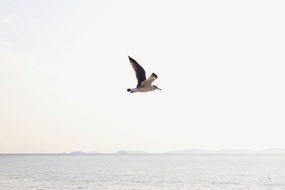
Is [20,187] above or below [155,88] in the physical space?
below

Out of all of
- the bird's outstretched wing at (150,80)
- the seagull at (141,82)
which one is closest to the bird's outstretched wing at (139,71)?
the seagull at (141,82)

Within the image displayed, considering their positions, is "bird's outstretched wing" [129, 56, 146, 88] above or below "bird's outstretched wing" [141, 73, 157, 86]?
above

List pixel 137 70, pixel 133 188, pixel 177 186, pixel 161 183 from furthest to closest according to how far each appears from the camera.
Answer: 1. pixel 161 183
2. pixel 177 186
3. pixel 133 188
4. pixel 137 70

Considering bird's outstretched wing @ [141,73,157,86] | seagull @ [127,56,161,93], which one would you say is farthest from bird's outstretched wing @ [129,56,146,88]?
bird's outstretched wing @ [141,73,157,86]

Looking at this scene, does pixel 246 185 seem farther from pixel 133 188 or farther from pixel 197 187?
pixel 133 188

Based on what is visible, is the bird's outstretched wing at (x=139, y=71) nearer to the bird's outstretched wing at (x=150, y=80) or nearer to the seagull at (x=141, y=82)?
the seagull at (x=141, y=82)

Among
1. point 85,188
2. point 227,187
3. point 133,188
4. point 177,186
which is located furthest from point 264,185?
A: point 85,188

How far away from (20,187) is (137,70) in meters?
51.5

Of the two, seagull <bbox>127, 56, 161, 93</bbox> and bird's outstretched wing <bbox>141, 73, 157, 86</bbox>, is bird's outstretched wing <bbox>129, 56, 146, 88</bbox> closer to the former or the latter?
seagull <bbox>127, 56, 161, 93</bbox>

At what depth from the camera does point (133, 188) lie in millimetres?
61031

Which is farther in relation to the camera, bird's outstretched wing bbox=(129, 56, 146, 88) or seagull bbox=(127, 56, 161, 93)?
bird's outstretched wing bbox=(129, 56, 146, 88)

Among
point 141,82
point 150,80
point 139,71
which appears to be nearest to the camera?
point 150,80

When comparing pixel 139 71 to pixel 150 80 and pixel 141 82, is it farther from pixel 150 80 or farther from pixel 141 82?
pixel 150 80

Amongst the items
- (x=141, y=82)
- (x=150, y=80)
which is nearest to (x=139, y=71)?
(x=141, y=82)
